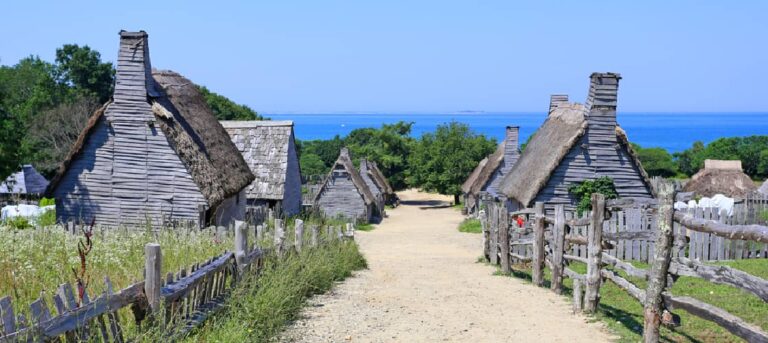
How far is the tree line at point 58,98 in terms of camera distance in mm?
45875

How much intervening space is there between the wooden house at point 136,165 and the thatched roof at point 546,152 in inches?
362

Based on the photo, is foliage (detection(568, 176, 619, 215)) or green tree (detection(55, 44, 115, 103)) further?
green tree (detection(55, 44, 115, 103))

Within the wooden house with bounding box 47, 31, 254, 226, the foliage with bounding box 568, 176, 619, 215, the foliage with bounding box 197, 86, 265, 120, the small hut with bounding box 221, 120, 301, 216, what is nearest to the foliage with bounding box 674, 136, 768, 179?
the foliage with bounding box 197, 86, 265, 120

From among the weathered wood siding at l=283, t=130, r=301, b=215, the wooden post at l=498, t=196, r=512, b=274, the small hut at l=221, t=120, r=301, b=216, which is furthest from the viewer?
the weathered wood siding at l=283, t=130, r=301, b=215

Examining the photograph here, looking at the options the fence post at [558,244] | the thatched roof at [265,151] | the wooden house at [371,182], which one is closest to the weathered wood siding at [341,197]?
the wooden house at [371,182]

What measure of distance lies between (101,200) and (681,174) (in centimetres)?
6308

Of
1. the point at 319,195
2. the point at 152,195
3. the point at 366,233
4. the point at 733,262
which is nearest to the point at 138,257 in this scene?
the point at 152,195

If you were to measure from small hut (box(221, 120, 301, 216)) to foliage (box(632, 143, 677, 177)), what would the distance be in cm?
4603

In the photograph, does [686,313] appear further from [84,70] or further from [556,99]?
[84,70]

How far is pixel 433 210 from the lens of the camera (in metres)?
58.9

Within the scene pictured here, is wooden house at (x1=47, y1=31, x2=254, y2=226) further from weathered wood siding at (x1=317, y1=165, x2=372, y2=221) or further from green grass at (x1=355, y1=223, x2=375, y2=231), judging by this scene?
weathered wood siding at (x1=317, y1=165, x2=372, y2=221)

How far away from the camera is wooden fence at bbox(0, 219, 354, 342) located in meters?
5.45

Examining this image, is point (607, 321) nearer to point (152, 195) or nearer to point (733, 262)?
point (733, 262)

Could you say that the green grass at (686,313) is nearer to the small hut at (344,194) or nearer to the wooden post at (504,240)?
the wooden post at (504,240)
